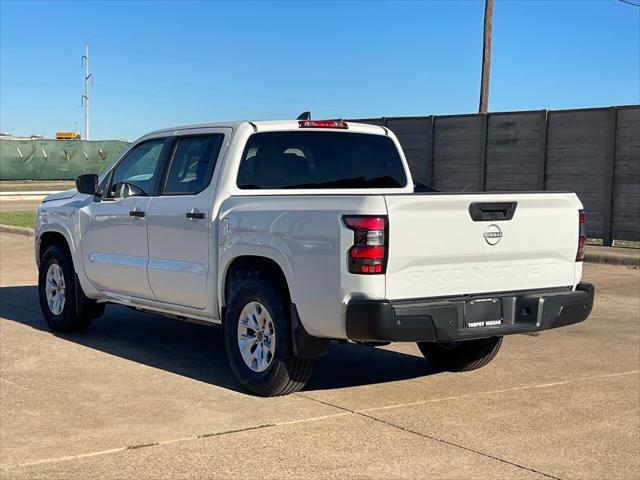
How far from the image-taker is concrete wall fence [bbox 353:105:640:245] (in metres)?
18.0

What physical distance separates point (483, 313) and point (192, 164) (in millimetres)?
2753

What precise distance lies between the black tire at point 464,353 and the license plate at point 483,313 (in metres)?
1.18

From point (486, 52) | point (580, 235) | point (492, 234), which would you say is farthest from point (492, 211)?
point (486, 52)

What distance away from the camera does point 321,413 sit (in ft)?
19.7

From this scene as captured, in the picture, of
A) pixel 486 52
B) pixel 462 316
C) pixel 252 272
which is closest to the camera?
pixel 462 316

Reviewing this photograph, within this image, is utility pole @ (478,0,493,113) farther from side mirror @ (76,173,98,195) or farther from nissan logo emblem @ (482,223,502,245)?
nissan logo emblem @ (482,223,502,245)

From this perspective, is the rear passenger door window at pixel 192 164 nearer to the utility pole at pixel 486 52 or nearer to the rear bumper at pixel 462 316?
the rear bumper at pixel 462 316

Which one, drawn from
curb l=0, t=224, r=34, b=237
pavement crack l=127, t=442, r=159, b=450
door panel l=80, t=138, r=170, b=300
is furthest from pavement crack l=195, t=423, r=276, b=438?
curb l=0, t=224, r=34, b=237

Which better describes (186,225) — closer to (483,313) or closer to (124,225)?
(124,225)

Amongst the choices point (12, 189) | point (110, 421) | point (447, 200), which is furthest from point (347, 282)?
point (12, 189)

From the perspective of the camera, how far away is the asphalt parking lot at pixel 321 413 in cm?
498

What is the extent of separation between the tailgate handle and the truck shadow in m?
1.70

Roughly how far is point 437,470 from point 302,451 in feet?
2.56

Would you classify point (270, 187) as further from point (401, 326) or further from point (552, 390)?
point (552, 390)
